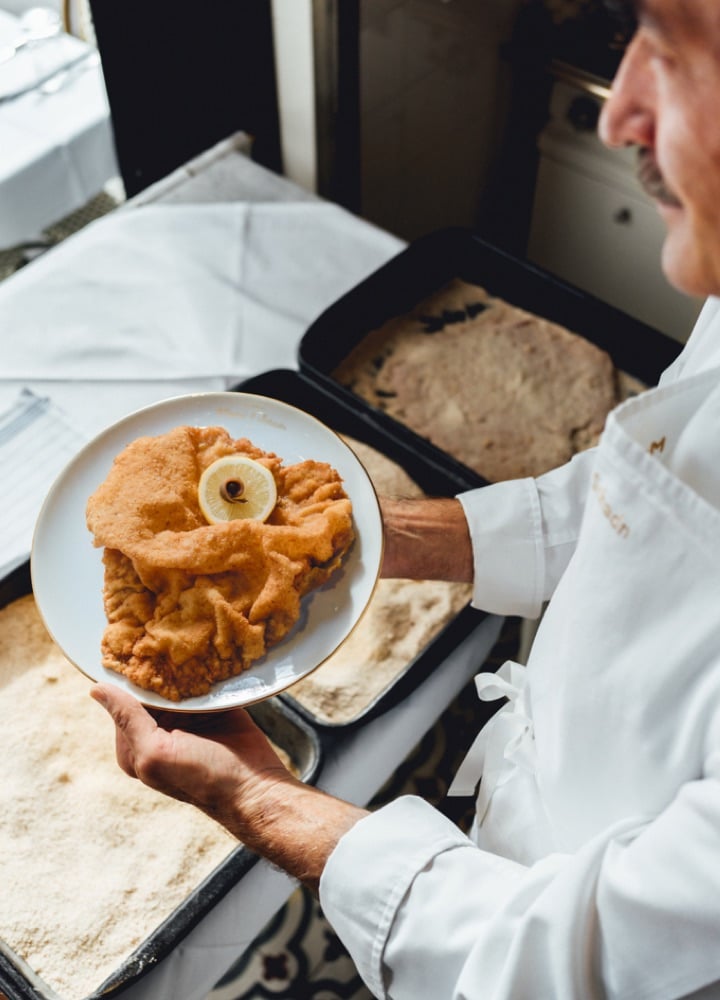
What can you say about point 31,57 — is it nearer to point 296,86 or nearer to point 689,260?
point 296,86

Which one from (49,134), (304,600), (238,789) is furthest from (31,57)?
(238,789)

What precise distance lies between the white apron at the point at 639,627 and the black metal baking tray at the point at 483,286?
2.96 feet

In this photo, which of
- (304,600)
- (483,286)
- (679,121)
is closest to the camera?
(679,121)

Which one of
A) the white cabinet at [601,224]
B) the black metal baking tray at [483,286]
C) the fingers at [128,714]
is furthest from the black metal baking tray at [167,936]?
the white cabinet at [601,224]

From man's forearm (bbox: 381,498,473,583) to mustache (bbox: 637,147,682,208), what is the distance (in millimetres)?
622

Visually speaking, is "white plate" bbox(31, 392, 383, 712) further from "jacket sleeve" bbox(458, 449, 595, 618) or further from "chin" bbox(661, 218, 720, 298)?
"chin" bbox(661, 218, 720, 298)

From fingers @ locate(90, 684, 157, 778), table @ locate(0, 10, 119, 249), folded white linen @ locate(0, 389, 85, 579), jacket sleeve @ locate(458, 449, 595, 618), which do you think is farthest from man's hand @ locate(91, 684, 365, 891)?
table @ locate(0, 10, 119, 249)

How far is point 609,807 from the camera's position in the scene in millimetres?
861

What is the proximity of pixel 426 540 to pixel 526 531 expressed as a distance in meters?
0.13

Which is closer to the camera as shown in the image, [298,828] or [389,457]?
[298,828]

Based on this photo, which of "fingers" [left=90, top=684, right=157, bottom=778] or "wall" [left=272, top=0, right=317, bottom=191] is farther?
"wall" [left=272, top=0, right=317, bottom=191]

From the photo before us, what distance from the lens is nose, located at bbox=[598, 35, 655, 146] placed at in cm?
62

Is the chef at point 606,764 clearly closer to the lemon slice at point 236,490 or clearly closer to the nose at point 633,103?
the nose at point 633,103

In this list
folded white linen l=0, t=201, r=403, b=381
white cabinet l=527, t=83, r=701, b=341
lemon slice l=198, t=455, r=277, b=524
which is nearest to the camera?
lemon slice l=198, t=455, r=277, b=524
